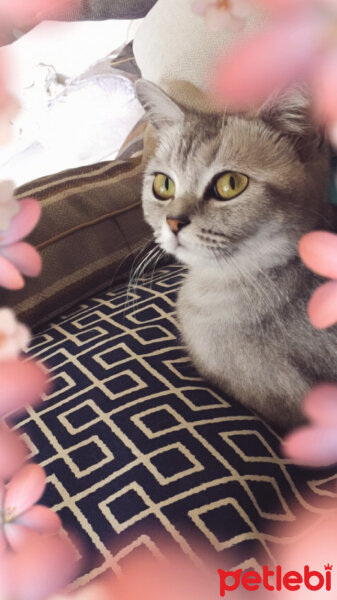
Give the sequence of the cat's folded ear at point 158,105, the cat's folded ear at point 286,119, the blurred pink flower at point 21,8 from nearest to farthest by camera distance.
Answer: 1. the blurred pink flower at point 21,8
2. the cat's folded ear at point 286,119
3. the cat's folded ear at point 158,105

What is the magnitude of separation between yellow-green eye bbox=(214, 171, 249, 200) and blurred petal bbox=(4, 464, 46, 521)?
0.35m

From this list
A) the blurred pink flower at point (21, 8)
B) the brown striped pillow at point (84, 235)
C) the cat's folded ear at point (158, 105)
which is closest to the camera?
the blurred pink flower at point (21, 8)

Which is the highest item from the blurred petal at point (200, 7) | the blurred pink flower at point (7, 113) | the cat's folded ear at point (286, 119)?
the cat's folded ear at point (286, 119)

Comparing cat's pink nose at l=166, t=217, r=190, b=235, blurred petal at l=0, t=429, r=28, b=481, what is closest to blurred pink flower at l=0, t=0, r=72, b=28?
blurred petal at l=0, t=429, r=28, b=481

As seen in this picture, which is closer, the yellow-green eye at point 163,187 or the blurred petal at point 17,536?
the blurred petal at point 17,536

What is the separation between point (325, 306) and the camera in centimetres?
14

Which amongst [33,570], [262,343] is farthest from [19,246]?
[262,343]

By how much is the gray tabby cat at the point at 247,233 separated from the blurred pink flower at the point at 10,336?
302 millimetres

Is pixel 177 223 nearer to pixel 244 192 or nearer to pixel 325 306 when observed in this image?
pixel 244 192

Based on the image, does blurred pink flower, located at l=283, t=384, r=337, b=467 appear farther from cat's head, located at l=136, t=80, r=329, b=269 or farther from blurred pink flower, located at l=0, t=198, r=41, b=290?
cat's head, located at l=136, t=80, r=329, b=269

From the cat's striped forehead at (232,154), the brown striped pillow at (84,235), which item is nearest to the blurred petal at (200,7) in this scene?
the cat's striped forehead at (232,154)

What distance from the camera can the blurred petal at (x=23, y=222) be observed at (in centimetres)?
15

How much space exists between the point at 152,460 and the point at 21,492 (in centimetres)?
32

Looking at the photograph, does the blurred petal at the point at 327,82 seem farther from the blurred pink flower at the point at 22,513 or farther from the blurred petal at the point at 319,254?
the blurred pink flower at the point at 22,513
